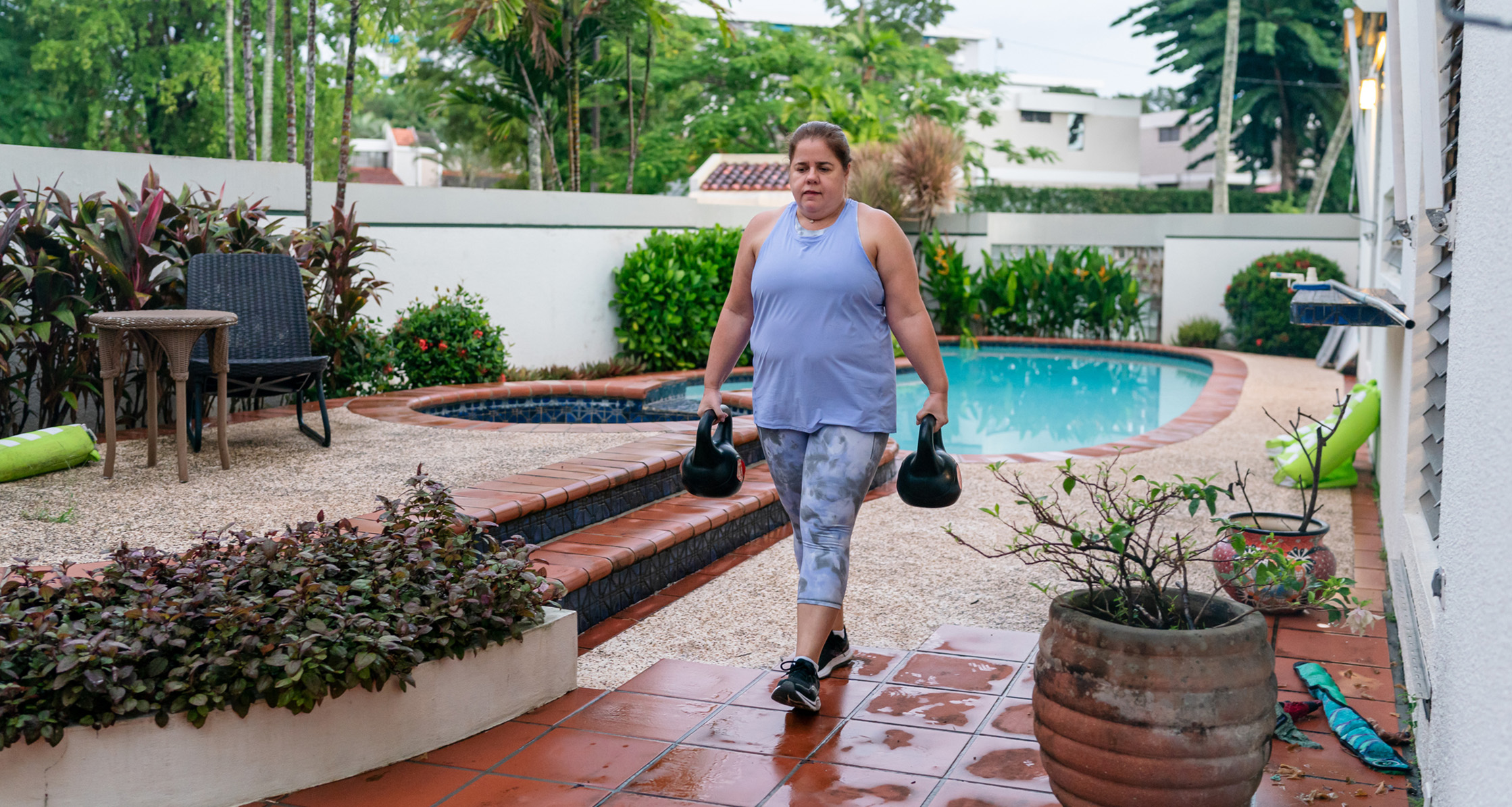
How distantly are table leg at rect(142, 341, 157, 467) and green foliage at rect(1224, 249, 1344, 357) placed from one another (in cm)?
1253

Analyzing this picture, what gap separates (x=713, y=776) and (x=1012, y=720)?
0.82m

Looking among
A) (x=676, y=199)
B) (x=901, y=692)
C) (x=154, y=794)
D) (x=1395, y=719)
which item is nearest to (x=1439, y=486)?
(x=1395, y=719)

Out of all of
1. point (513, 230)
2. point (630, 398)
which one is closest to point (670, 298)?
point (513, 230)

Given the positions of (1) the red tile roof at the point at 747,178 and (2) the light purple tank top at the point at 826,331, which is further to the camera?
(1) the red tile roof at the point at 747,178

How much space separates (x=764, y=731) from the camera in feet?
9.46

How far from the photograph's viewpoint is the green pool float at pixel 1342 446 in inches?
230

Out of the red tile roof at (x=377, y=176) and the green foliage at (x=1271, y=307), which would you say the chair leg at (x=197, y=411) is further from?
the red tile roof at (x=377, y=176)

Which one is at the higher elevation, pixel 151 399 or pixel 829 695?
pixel 151 399

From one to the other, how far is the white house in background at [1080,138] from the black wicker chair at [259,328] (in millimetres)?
33987

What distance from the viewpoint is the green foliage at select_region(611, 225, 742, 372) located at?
10.8m

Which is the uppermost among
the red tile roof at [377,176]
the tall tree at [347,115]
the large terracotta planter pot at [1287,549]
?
the red tile roof at [377,176]

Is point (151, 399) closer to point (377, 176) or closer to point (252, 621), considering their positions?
point (252, 621)

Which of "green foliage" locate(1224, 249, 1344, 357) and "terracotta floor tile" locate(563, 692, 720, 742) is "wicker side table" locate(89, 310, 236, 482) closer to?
"terracotta floor tile" locate(563, 692, 720, 742)

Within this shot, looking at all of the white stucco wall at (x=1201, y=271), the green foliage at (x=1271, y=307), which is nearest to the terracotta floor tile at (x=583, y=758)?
the green foliage at (x=1271, y=307)
